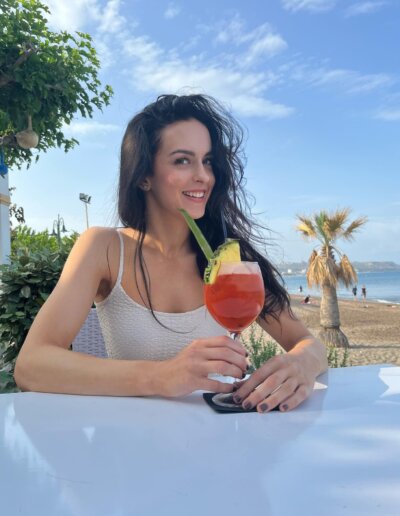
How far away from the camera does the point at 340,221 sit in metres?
12.1

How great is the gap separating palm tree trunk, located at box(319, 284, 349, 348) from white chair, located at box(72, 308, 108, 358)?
10040mm

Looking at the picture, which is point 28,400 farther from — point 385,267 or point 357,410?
point 385,267

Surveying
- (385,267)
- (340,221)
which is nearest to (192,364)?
(340,221)

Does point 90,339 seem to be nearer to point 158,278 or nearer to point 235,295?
point 158,278

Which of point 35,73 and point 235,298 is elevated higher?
point 35,73

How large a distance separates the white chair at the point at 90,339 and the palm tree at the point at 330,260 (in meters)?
10.00

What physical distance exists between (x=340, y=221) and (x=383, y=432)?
1177 centimetres

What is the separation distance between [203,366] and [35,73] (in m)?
3.53

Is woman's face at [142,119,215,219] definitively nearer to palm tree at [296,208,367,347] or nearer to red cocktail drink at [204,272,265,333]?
red cocktail drink at [204,272,265,333]

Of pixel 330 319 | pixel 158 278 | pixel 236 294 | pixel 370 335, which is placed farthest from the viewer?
pixel 370 335

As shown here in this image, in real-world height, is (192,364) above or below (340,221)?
below

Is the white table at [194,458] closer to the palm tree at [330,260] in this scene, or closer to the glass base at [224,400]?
the glass base at [224,400]

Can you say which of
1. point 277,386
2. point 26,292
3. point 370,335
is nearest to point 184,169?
point 277,386

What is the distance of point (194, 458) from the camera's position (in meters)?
0.72
